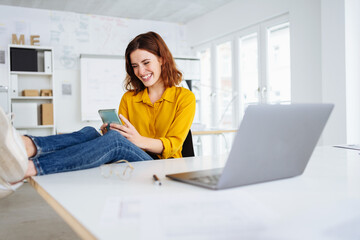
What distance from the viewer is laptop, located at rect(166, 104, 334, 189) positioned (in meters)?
0.73

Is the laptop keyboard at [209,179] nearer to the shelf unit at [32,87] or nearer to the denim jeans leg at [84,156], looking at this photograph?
the denim jeans leg at [84,156]

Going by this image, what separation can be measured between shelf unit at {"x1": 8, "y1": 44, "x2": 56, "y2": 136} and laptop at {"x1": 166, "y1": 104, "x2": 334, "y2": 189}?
436 cm

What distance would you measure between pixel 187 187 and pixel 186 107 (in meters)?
1.01

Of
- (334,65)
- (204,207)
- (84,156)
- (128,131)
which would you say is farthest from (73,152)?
(334,65)

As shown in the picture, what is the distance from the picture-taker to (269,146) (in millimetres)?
798

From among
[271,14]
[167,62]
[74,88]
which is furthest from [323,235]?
[74,88]

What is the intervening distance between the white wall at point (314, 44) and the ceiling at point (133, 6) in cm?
50

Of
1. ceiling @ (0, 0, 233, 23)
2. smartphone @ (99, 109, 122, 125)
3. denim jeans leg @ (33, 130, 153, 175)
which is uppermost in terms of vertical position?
ceiling @ (0, 0, 233, 23)

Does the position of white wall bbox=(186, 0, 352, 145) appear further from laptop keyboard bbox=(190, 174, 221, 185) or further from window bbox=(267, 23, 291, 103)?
laptop keyboard bbox=(190, 174, 221, 185)

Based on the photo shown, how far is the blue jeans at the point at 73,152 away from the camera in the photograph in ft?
3.29

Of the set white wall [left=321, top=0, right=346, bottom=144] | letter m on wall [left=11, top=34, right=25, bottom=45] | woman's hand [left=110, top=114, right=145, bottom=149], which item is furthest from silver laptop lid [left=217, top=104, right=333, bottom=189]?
letter m on wall [left=11, top=34, right=25, bottom=45]

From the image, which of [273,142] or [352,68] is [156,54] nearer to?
[273,142]

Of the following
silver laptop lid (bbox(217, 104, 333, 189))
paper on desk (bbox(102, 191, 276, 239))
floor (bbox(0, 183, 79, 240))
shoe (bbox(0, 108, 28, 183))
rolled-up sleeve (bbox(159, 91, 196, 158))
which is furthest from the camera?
floor (bbox(0, 183, 79, 240))

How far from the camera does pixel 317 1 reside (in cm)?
371
